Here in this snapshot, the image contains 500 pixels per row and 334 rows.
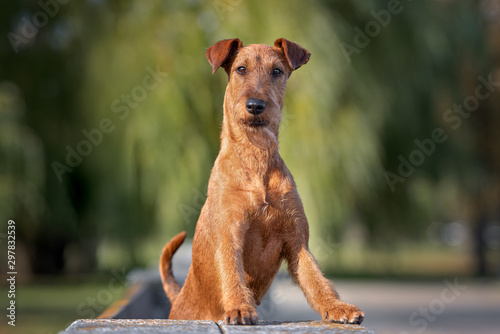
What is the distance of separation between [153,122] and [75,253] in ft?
23.4

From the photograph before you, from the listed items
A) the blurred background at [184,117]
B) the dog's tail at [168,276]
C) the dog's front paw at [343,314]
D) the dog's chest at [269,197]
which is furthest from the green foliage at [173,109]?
the dog's front paw at [343,314]

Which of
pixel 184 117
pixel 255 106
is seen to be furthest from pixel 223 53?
pixel 184 117

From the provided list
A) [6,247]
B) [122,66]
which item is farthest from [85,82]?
[6,247]

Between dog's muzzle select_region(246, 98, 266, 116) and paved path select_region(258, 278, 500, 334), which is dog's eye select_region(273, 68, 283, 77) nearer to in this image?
dog's muzzle select_region(246, 98, 266, 116)

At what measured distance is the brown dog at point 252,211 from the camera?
2354mm

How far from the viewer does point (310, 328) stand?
6.91 feet

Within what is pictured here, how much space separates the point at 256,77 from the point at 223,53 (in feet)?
0.58

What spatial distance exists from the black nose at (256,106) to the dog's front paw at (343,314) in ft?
2.38

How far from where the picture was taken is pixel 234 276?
2340 mm

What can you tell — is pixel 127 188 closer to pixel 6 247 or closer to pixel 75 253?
pixel 6 247

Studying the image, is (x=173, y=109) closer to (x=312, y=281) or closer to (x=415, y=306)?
(x=415, y=306)

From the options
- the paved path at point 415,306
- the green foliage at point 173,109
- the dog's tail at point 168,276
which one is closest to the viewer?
the dog's tail at point 168,276

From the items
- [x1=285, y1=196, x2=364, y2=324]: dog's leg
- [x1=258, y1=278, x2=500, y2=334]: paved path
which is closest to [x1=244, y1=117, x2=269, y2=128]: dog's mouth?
[x1=285, y1=196, x2=364, y2=324]: dog's leg

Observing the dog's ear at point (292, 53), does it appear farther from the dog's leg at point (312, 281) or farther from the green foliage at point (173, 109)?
the green foliage at point (173, 109)
